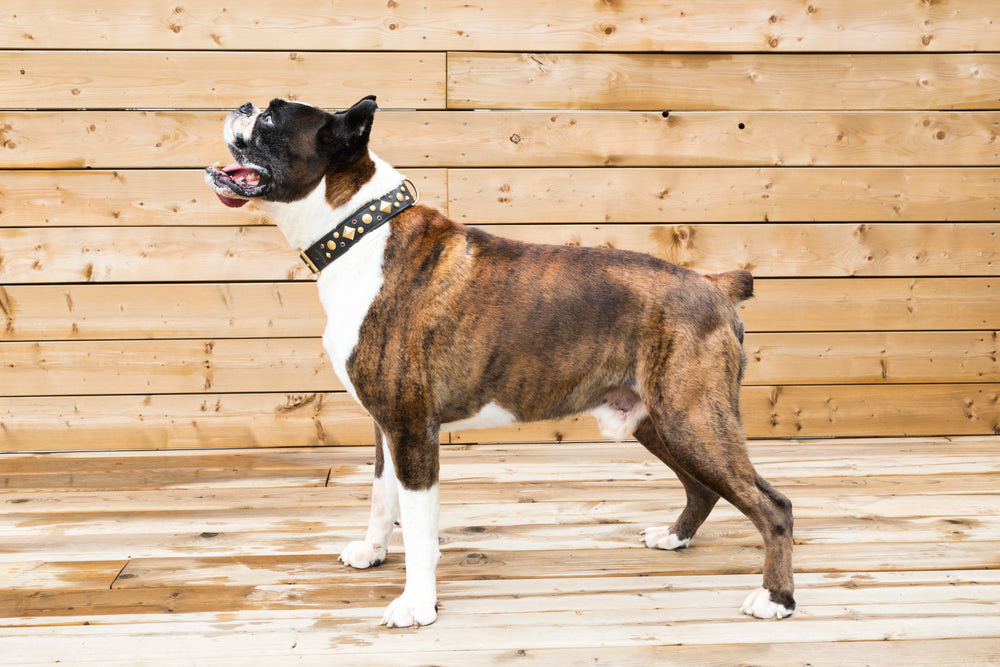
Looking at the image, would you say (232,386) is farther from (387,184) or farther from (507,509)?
(387,184)

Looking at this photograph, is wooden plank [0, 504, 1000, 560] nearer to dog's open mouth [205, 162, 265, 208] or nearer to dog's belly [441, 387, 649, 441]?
dog's belly [441, 387, 649, 441]

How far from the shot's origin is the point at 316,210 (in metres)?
2.17

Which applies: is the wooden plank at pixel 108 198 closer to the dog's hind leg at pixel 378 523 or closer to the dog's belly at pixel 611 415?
the dog's hind leg at pixel 378 523

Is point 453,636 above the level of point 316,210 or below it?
below

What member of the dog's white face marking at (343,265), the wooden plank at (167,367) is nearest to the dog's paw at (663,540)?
the dog's white face marking at (343,265)

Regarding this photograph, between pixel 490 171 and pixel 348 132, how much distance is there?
1509mm

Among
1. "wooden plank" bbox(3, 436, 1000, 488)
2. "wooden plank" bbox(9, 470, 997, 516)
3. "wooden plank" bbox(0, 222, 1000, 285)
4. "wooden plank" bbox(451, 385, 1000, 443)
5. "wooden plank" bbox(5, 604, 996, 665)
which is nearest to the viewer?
"wooden plank" bbox(5, 604, 996, 665)

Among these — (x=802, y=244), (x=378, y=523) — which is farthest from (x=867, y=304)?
(x=378, y=523)

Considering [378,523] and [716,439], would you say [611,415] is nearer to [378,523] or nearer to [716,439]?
[716,439]

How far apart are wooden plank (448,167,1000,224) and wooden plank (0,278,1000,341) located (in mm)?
313

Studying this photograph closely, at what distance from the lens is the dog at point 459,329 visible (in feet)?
6.94

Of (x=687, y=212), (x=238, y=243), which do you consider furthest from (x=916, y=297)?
(x=238, y=243)

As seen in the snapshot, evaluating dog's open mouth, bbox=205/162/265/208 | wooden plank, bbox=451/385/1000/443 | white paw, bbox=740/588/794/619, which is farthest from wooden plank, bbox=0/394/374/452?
white paw, bbox=740/588/794/619

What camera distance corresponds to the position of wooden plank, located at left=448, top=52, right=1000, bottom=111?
3.51 m
